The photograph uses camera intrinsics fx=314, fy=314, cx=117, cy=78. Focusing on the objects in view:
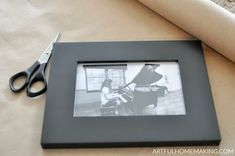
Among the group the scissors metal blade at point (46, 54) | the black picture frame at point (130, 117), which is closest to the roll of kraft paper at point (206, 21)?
the black picture frame at point (130, 117)

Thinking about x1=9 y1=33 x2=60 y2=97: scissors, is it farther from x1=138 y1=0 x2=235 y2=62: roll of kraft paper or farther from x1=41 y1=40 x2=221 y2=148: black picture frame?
x1=138 y1=0 x2=235 y2=62: roll of kraft paper

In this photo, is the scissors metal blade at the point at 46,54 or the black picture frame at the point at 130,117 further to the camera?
the scissors metal blade at the point at 46,54

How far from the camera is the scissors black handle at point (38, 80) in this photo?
0.53 m

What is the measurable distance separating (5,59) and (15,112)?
0.12 m

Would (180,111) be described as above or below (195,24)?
below

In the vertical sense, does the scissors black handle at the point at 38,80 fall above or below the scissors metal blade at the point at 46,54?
below

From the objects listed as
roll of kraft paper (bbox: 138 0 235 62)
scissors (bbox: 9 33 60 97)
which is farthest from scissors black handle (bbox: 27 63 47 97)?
roll of kraft paper (bbox: 138 0 235 62)

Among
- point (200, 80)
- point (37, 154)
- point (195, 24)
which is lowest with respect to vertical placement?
point (37, 154)

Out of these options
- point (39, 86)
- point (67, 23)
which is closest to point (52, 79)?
point (39, 86)

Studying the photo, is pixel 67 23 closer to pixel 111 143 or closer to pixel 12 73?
pixel 12 73

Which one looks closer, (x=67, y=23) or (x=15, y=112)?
(x=15, y=112)

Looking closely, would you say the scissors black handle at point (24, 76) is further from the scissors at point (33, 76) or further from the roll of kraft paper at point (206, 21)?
the roll of kraft paper at point (206, 21)

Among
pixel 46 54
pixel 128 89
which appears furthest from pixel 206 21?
pixel 46 54

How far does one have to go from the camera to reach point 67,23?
2.05 ft
